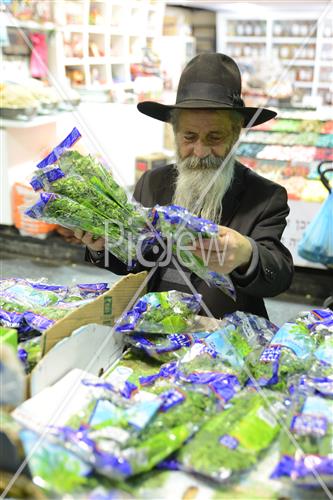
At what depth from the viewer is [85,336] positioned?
135 centimetres

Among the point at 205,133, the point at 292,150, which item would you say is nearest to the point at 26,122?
the point at 292,150

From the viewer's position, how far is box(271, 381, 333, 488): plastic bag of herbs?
103cm

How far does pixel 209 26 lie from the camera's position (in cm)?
684

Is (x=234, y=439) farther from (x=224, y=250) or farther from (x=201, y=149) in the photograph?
(x=201, y=149)

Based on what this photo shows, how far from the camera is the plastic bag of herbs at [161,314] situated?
59.5 inches

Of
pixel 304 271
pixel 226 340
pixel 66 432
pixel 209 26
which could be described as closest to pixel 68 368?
pixel 66 432

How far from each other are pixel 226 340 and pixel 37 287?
608 millimetres

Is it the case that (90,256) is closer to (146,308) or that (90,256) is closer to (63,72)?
(146,308)

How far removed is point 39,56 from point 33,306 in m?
4.49

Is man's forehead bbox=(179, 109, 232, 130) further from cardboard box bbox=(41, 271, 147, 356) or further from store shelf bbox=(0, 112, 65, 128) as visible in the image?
store shelf bbox=(0, 112, 65, 128)

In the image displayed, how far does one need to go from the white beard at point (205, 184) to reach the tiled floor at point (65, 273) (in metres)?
2.22

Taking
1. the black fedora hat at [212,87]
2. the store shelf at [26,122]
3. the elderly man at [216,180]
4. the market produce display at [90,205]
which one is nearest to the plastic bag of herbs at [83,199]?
the market produce display at [90,205]

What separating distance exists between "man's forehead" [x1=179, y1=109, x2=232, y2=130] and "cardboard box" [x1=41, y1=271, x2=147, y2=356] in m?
0.58

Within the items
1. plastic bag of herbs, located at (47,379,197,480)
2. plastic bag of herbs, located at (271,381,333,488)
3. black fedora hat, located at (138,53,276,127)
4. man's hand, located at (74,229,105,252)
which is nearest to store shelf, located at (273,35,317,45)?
black fedora hat, located at (138,53,276,127)
